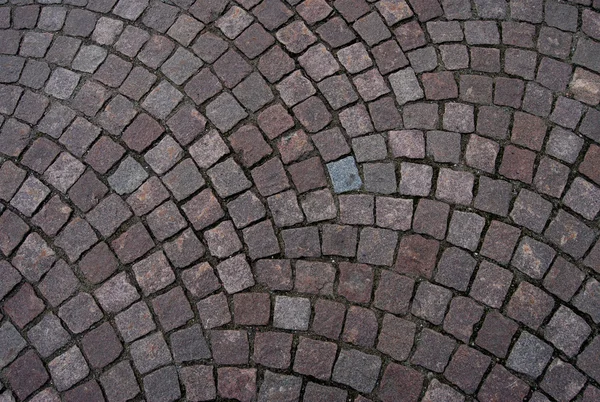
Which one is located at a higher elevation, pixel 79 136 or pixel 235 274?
pixel 79 136

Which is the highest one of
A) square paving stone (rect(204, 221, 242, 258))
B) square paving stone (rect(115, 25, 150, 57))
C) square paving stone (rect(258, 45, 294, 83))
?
square paving stone (rect(115, 25, 150, 57))

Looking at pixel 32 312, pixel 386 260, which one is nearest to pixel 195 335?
pixel 32 312

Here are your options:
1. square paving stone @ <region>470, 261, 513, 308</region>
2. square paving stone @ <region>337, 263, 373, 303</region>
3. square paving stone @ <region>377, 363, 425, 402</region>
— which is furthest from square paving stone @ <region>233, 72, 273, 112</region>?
square paving stone @ <region>377, 363, 425, 402</region>

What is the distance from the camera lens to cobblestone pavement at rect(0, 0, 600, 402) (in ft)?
9.62

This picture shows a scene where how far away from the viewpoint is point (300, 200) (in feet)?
10.7

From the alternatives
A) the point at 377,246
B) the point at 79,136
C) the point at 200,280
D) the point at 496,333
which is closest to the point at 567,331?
the point at 496,333

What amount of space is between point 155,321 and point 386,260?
4.38 ft

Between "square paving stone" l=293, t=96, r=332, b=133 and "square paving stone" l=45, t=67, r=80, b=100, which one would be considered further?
"square paving stone" l=45, t=67, r=80, b=100

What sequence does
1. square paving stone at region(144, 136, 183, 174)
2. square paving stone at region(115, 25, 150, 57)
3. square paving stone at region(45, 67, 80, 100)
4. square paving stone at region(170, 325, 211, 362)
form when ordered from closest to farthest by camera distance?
1. square paving stone at region(170, 325, 211, 362)
2. square paving stone at region(144, 136, 183, 174)
3. square paving stone at region(45, 67, 80, 100)
4. square paving stone at region(115, 25, 150, 57)

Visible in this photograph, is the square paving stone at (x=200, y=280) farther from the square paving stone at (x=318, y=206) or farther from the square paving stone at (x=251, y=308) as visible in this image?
the square paving stone at (x=318, y=206)

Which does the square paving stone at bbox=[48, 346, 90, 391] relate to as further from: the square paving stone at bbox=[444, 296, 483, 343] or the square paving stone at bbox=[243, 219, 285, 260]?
the square paving stone at bbox=[444, 296, 483, 343]

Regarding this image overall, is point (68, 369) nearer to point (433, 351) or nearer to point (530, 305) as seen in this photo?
point (433, 351)

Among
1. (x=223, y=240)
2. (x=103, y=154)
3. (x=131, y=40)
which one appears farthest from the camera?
(x=131, y=40)

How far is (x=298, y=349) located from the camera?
2.95 meters
